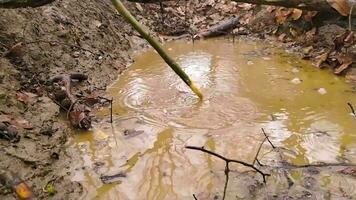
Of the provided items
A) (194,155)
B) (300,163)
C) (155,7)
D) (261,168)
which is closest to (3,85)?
(194,155)

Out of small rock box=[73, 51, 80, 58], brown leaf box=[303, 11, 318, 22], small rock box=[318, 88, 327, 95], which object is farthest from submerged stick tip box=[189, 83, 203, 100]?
brown leaf box=[303, 11, 318, 22]

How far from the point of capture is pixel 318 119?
13.5 ft

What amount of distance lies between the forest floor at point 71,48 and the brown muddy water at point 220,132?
0.25m

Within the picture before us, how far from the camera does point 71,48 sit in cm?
555

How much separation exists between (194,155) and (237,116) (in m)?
0.85

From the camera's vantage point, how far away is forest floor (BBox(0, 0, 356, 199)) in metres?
3.47

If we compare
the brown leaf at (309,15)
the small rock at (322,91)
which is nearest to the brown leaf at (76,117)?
the small rock at (322,91)

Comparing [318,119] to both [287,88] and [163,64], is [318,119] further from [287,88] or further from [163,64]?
[163,64]

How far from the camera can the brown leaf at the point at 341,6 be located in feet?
17.3

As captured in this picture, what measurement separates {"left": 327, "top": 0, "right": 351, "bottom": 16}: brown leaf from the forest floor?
1.24ft

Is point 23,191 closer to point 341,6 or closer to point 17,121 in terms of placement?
point 17,121

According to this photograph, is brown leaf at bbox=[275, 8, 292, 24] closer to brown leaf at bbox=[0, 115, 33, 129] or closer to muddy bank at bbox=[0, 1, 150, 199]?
muddy bank at bbox=[0, 1, 150, 199]

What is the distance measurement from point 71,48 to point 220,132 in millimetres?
2549

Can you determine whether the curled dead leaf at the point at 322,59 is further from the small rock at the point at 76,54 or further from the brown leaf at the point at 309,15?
the small rock at the point at 76,54
